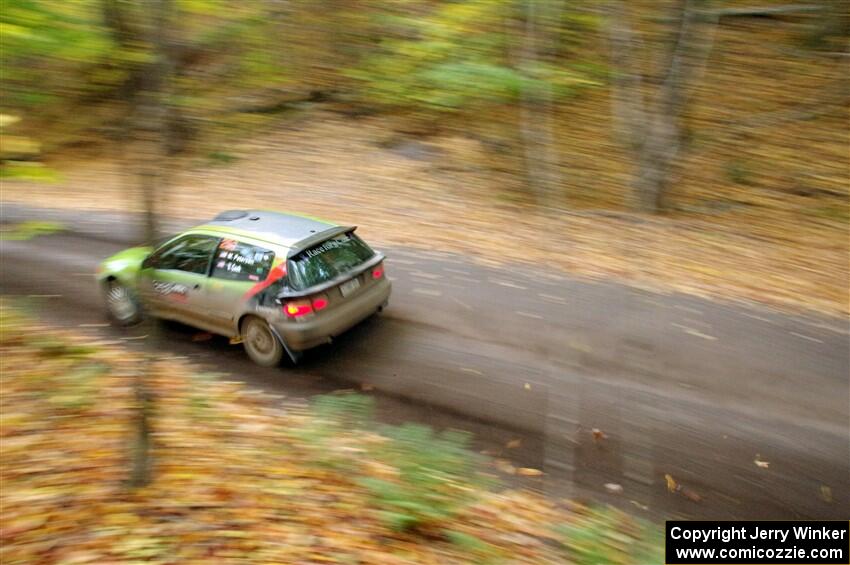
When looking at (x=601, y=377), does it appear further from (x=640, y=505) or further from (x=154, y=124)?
(x=154, y=124)

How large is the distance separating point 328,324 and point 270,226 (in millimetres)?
1445

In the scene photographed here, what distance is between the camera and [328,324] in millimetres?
7078

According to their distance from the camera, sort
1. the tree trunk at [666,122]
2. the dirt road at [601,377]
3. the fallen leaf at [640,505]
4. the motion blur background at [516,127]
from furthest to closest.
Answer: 1. the tree trunk at [666,122]
2. the motion blur background at [516,127]
3. the dirt road at [601,377]
4. the fallen leaf at [640,505]

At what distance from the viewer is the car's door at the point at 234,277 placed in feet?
23.1

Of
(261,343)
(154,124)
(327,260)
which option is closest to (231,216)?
(327,260)

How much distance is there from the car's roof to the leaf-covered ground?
6.71 feet

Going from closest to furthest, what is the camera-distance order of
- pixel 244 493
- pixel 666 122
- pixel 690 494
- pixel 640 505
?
pixel 244 493, pixel 640 505, pixel 690 494, pixel 666 122

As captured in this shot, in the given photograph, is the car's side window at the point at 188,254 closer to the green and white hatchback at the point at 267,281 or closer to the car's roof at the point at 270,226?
the green and white hatchback at the point at 267,281

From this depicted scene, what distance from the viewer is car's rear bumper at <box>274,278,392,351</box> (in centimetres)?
690

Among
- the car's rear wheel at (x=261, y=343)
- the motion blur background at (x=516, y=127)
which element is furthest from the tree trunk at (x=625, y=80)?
the car's rear wheel at (x=261, y=343)

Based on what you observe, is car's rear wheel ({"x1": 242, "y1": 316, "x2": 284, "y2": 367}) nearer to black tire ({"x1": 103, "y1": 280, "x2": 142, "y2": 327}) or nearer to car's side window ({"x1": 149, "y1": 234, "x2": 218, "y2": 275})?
car's side window ({"x1": 149, "y1": 234, "x2": 218, "y2": 275})

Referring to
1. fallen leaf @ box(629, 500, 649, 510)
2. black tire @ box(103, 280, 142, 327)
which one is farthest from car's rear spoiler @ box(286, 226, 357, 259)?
fallen leaf @ box(629, 500, 649, 510)

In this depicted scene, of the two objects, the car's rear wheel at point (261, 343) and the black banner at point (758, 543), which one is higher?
the car's rear wheel at point (261, 343)

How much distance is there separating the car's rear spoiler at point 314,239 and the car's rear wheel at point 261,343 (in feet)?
2.96
